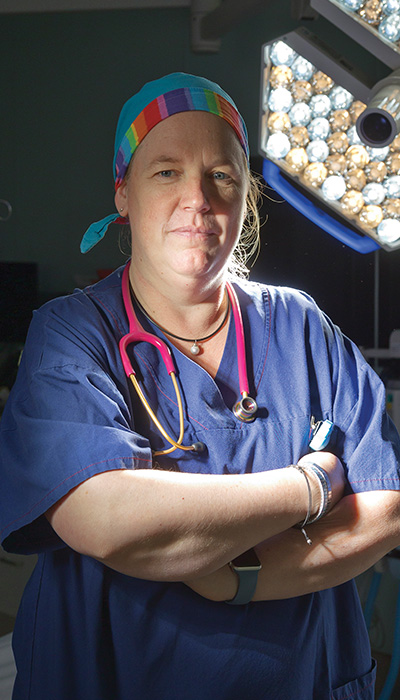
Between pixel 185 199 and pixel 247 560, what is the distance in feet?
1.62

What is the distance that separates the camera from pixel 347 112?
4.10 feet

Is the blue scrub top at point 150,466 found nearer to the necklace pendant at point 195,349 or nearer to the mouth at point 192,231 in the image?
the necklace pendant at point 195,349

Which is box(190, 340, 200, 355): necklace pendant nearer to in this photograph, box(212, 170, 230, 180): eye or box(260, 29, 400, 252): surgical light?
box(212, 170, 230, 180): eye

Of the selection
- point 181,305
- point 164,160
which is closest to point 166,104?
point 164,160

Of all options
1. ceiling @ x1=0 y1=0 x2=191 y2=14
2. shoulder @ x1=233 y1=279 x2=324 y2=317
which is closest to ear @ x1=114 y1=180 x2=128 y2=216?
shoulder @ x1=233 y1=279 x2=324 y2=317

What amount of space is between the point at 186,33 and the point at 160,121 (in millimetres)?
612

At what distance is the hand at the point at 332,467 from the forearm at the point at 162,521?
0.45 feet

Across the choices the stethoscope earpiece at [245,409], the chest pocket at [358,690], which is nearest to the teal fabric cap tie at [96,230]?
the stethoscope earpiece at [245,409]

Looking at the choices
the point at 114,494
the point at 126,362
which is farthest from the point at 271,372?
the point at 114,494

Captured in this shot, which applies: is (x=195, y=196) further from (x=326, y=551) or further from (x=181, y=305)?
(x=326, y=551)

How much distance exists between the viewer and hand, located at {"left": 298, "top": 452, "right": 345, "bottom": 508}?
0.90 m

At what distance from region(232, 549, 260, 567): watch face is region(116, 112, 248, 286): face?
38 centimetres

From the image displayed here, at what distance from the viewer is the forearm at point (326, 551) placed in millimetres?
842

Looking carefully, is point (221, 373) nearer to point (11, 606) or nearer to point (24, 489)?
point (24, 489)
